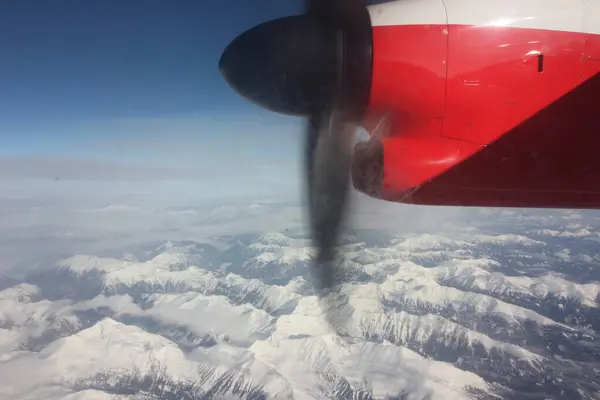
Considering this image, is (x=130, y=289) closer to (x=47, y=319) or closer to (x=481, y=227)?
(x=47, y=319)

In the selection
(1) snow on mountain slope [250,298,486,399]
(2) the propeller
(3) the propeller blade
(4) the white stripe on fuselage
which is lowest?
(1) snow on mountain slope [250,298,486,399]

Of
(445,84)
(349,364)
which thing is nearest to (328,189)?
(445,84)

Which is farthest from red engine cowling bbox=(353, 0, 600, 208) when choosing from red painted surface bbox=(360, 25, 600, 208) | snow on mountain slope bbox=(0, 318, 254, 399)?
snow on mountain slope bbox=(0, 318, 254, 399)

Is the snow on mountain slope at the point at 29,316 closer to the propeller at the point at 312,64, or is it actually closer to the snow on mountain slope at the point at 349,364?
the snow on mountain slope at the point at 349,364

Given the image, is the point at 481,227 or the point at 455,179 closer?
the point at 455,179

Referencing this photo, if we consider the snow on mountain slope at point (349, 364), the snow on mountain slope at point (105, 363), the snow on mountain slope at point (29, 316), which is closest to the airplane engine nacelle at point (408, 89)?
the snow on mountain slope at point (349, 364)

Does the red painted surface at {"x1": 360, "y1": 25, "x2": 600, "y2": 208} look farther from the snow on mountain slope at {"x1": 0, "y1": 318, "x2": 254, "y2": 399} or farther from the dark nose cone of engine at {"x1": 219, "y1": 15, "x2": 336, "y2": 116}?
the snow on mountain slope at {"x1": 0, "y1": 318, "x2": 254, "y2": 399}

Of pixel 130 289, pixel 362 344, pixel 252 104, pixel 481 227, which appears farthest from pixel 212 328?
pixel 252 104
